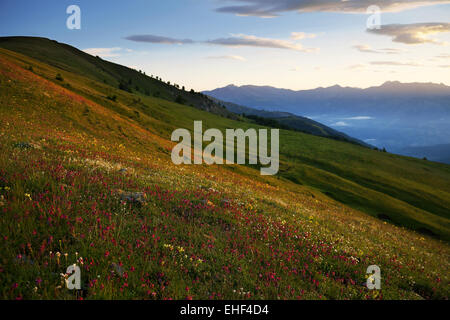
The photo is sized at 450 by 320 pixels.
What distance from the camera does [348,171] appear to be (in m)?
78.6

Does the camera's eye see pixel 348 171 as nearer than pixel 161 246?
No

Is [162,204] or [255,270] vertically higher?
[162,204]

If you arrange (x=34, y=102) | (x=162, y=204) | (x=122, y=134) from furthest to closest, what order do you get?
(x=122, y=134)
(x=34, y=102)
(x=162, y=204)

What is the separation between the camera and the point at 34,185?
→ 8.37 meters

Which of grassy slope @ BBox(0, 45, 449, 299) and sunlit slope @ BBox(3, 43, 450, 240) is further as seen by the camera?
sunlit slope @ BBox(3, 43, 450, 240)

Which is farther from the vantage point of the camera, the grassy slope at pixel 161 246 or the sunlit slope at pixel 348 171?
the sunlit slope at pixel 348 171

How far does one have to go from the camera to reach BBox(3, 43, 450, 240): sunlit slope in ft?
164

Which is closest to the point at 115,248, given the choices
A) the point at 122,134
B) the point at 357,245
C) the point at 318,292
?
the point at 318,292

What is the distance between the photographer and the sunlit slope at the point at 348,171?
50062 mm

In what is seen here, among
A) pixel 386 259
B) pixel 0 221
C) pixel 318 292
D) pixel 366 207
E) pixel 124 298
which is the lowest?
pixel 366 207

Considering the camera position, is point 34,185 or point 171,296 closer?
point 171,296

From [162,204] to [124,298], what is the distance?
538 cm

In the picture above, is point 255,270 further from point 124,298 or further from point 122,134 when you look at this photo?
point 122,134

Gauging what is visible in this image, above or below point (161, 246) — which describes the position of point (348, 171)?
below
